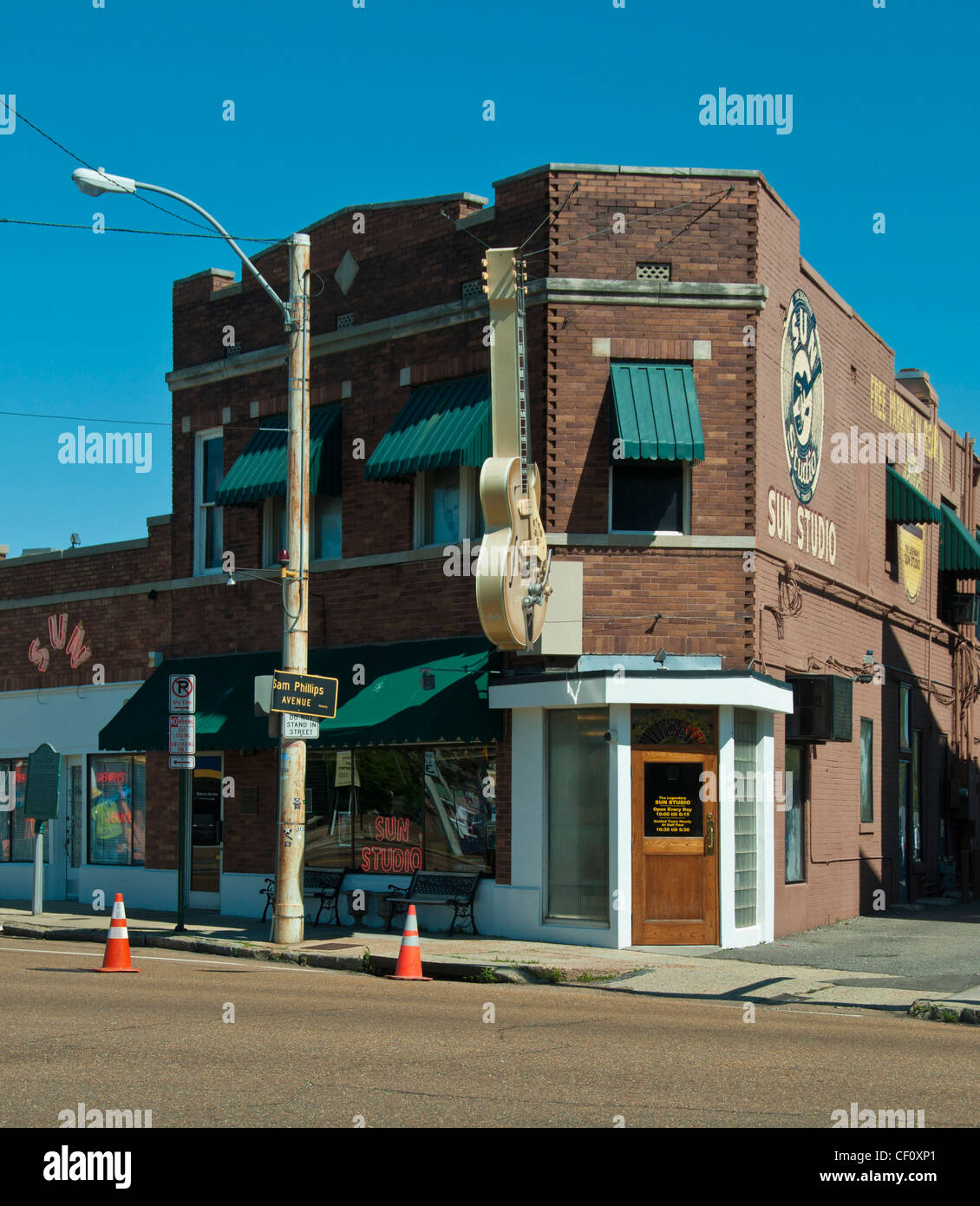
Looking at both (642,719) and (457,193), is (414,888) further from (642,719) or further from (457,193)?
(457,193)

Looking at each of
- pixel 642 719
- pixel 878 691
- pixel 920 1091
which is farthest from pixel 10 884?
pixel 920 1091

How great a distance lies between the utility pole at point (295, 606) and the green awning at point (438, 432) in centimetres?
163

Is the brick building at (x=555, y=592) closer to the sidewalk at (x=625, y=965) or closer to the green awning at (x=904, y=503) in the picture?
the green awning at (x=904, y=503)

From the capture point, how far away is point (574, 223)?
56.4 ft

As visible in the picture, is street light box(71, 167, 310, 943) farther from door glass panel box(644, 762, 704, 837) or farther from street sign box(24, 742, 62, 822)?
street sign box(24, 742, 62, 822)

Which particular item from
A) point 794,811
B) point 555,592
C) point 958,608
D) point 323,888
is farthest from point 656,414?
point 958,608

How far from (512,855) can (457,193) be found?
8424mm

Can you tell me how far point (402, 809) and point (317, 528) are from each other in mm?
4274

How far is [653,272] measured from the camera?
17.2 meters

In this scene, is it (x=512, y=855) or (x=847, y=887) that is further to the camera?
(x=847, y=887)

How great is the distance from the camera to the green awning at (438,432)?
17.1 meters

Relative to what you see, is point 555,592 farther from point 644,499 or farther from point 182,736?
point 182,736

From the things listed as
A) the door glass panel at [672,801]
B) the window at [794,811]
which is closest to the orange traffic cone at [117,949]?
the door glass panel at [672,801]

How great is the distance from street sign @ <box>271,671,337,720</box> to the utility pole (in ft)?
0.68
